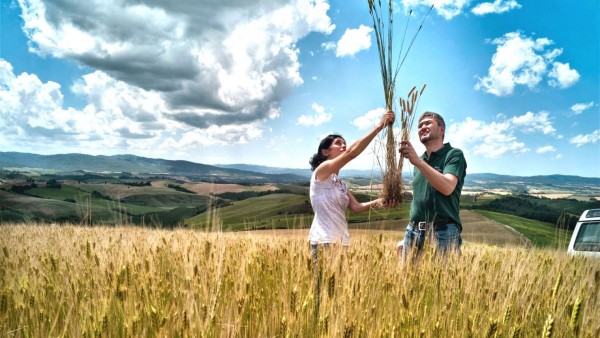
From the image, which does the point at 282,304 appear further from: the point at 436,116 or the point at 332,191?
the point at 436,116

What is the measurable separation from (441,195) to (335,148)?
1.04 meters

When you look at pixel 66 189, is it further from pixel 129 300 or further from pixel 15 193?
pixel 129 300

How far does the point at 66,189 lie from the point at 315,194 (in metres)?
82.0

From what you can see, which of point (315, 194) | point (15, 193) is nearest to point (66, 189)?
point (15, 193)

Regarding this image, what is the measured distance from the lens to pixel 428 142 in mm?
3400

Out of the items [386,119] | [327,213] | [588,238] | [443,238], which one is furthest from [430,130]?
[588,238]

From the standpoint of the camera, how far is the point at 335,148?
356 centimetres

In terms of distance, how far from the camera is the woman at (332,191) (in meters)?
3.22

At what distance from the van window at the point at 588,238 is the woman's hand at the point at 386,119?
4.65 meters

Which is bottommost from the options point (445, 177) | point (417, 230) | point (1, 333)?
point (1, 333)

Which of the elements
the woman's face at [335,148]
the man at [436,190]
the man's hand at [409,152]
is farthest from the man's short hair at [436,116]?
the woman's face at [335,148]

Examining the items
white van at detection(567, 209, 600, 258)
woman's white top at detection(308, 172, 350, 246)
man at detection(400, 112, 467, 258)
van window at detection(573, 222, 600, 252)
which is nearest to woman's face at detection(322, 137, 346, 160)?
woman's white top at detection(308, 172, 350, 246)

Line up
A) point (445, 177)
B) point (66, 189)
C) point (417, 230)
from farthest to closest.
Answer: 1. point (66, 189)
2. point (417, 230)
3. point (445, 177)

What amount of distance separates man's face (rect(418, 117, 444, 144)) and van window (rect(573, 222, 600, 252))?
432cm
